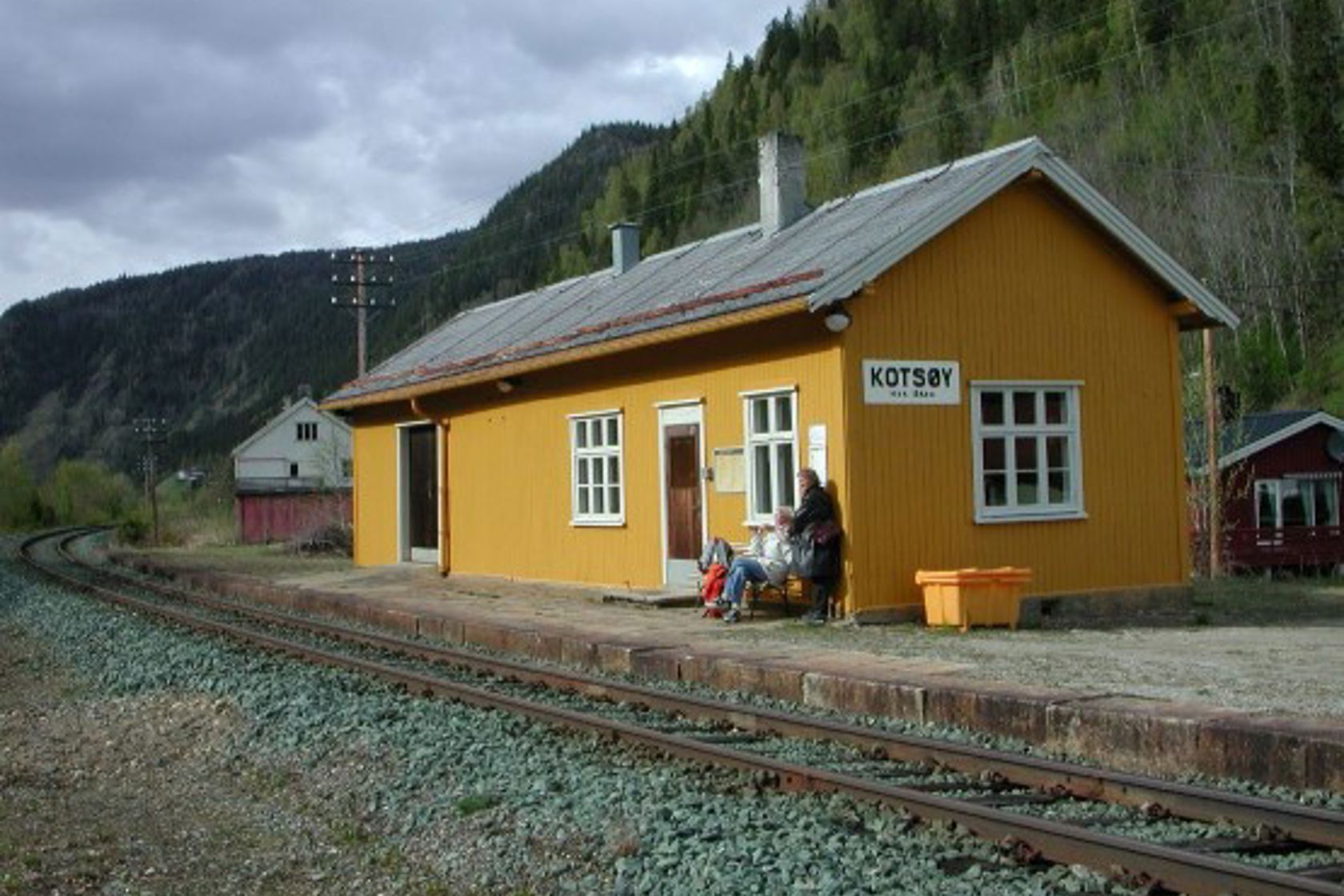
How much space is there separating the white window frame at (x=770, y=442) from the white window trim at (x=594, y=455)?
9.03 feet

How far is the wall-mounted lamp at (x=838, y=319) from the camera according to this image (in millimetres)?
14578

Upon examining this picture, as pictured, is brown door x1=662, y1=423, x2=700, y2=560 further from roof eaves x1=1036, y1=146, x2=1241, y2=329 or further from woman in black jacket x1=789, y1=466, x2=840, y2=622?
roof eaves x1=1036, y1=146, x2=1241, y2=329

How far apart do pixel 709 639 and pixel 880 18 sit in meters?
90.7

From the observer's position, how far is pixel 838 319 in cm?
1457

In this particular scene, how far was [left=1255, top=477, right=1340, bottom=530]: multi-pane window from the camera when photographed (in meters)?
35.5

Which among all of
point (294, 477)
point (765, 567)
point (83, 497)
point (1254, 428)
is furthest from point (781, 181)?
point (83, 497)

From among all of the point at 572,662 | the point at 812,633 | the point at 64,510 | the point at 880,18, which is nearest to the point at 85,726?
the point at 572,662

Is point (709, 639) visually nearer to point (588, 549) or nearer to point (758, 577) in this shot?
point (758, 577)

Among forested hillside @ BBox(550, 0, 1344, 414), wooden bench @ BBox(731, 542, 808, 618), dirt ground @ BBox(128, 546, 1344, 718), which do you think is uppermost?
forested hillside @ BBox(550, 0, 1344, 414)

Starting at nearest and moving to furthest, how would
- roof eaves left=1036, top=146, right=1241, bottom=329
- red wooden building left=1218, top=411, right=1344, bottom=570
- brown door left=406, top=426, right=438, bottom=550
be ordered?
roof eaves left=1036, top=146, right=1241, bottom=329 → brown door left=406, top=426, right=438, bottom=550 → red wooden building left=1218, top=411, right=1344, bottom=570

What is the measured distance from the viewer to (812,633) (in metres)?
14.1

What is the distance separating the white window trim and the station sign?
451 cm

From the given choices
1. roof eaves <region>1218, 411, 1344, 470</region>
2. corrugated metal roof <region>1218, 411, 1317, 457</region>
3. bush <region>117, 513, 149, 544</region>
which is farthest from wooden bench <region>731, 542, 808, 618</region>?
bush <region>117, 513, 149, 544</region>

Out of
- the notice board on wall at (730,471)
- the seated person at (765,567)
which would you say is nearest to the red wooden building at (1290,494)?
the notice board on wall at (730,471)
